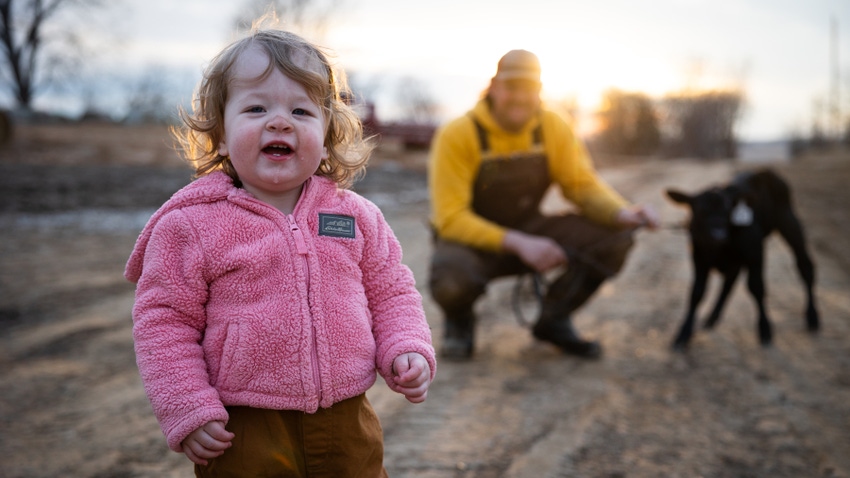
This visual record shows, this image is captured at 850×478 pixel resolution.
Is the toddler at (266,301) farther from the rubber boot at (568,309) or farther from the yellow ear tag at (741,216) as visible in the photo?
the yellow ear tag at (741,216)

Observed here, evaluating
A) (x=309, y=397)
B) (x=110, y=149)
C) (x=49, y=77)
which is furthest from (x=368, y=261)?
(x=49, y=77)

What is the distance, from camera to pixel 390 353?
5.82 ft

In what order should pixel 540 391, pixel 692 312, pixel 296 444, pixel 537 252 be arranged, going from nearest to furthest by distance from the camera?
1. pixel 296 444
2. pixel 540 391
3. pixel 537 252
4. pixel 692 312

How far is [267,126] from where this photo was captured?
5.53ft

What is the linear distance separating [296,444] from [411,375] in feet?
1.13

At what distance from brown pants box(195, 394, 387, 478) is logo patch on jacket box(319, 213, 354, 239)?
0.44 meters

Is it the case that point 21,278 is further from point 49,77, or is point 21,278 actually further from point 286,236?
point 49,77

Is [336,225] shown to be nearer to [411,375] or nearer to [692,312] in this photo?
[411,375]

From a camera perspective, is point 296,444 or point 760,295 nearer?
point 296,444

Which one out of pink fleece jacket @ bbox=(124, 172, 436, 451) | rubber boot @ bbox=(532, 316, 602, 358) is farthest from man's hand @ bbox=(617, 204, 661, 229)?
pink fleece jacket @ bbox=(124, 172, 436, 451)

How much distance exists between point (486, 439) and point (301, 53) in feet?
6.76

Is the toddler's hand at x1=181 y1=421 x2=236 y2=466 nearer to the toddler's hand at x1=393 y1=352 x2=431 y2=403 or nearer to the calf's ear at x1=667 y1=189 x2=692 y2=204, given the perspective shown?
the toddler's hand at x1=393 y1=352 x2=431 y2=403

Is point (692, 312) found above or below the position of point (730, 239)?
below

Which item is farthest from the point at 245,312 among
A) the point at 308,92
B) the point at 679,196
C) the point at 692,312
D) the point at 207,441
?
the point at 679,196
